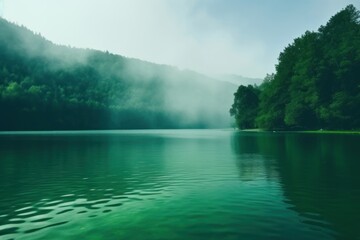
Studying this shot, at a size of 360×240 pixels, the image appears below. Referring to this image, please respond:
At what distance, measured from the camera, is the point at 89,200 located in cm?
1800

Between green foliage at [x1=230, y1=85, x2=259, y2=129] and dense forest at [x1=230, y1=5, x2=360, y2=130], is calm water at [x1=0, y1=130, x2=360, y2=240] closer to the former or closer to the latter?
dense forest at [x1=230, y1=5, x2=360, y2=130]

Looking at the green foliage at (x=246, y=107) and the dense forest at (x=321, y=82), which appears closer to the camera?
the dense forest at (x=321, y=82)

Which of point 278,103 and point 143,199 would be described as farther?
point 278,103

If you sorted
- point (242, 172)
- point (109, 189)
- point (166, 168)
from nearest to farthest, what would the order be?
point (109, 189)
point (242, 172)
point (166, 168)

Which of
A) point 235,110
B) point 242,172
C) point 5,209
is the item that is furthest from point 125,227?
point 235,110

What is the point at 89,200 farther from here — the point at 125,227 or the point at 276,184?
the point at 276,184

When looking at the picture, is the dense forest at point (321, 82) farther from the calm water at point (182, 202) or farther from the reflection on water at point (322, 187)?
the calm water at point (182, 202)

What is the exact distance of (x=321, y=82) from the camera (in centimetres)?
10169

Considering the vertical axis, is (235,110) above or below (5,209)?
above

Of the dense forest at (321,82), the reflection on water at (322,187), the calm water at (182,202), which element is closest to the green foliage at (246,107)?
the dense forest at (321,82)

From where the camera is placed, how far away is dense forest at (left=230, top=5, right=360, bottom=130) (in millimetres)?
94438

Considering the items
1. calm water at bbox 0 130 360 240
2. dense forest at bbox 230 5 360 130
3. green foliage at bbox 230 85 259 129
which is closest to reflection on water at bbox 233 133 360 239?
Answer: calm water at bbox 0 130 360 240

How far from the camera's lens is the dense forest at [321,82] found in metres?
94.4

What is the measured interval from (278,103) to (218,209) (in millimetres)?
112836
